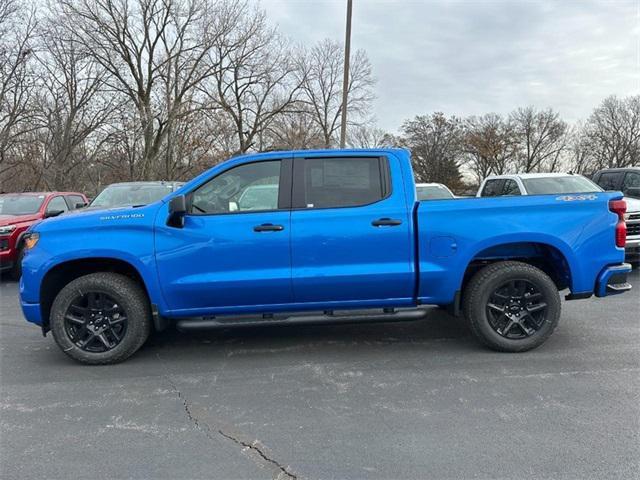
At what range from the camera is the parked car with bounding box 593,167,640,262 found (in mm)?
8000

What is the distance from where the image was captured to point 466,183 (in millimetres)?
72938

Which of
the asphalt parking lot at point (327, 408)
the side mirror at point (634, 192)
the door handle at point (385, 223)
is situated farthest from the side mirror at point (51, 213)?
the side mirror at point (634, 192)

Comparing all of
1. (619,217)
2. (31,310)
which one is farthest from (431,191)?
(31,310)

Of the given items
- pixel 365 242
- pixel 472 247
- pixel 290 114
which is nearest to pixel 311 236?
pixel 365 242

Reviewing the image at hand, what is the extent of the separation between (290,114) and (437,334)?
104ft

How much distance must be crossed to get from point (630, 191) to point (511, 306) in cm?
771

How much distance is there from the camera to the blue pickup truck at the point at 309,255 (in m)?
3.98

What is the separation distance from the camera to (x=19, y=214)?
9.09 metres

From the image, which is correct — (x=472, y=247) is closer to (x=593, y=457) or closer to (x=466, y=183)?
(x=593, y=457)

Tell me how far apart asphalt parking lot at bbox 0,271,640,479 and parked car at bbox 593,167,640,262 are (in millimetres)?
3803

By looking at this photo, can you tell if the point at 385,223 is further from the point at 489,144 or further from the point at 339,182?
the point at 489,144

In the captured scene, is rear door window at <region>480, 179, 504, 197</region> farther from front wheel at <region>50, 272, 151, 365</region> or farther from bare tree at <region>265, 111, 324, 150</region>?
bare tree at <region>265, 111, 324, 150</region>

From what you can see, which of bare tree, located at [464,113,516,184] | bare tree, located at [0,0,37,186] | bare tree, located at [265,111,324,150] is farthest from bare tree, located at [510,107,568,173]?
bare tree, located at [0,0,37,186]

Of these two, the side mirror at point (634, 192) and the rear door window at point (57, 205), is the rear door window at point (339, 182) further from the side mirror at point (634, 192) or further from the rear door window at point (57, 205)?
the side mirror at point (634, 192)
